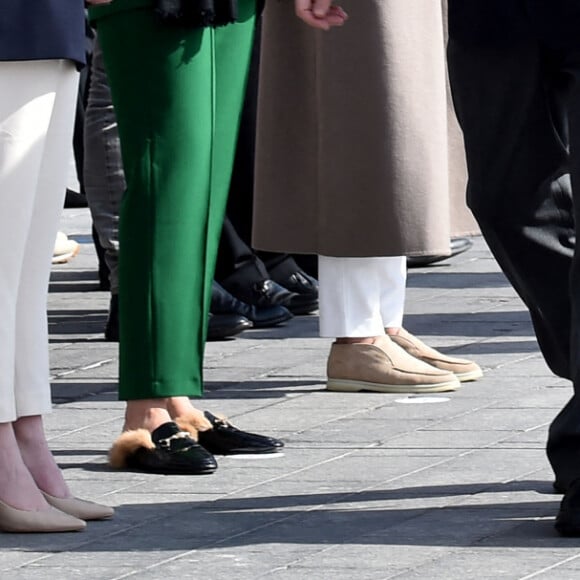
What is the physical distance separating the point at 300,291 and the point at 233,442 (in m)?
2.74

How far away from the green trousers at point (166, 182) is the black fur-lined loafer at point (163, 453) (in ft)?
0.31

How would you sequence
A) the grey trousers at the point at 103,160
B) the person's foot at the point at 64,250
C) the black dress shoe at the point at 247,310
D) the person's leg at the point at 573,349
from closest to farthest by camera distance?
the person's leg at the point at 573,349 < the grey trousers at the point at 103,160 < the black dress shoe at the point at 247,310 < the person's foot at the point at 64,250

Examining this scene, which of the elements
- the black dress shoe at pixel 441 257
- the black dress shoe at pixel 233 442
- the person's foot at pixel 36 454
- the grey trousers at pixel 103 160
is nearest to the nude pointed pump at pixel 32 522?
the person's foot at pixel 36 454

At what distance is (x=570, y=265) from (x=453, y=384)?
4.85 feet

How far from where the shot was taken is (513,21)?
13.4 feet

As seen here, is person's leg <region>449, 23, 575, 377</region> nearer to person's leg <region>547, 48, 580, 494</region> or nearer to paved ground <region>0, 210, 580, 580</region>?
person's leg <region>547, 48, 580, 494</region>

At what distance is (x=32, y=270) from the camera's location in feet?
13.1

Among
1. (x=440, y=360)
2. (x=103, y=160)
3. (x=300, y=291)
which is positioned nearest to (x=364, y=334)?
(x=440, y=360)

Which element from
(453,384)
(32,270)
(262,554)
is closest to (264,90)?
(453,384)

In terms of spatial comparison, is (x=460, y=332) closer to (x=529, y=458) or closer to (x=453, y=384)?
(x=453, y=384)

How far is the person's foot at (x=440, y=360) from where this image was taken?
580 centimetres

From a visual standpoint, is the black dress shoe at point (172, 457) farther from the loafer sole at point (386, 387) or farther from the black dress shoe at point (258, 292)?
the black dress shoe at point (258, 292)

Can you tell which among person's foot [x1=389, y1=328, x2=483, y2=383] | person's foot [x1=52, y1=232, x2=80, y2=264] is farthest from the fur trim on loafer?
person's foot [x1=52, y1=232, x2=80, y2=264]

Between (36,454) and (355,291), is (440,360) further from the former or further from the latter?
(36,454)
